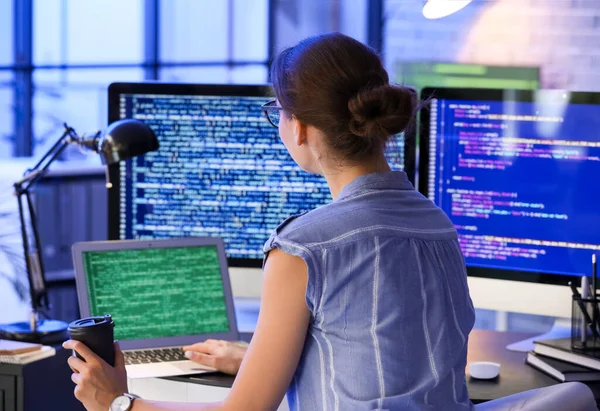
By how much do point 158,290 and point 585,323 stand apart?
0.87m

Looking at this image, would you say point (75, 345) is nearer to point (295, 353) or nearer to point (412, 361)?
point (295, 353)

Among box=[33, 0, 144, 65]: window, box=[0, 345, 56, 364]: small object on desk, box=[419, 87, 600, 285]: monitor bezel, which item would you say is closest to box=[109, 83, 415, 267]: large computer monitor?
box=[419, 87, 600, 285]: monitor bezel

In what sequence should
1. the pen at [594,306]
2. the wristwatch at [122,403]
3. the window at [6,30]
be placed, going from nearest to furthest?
the wristwatch at [122,403]
the pen at [594,306]
the window at [6,30]

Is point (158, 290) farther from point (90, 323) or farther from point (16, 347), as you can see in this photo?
point (90, 323)

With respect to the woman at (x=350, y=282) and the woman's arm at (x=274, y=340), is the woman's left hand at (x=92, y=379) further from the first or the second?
the woman's arm at (x=274, y=340)

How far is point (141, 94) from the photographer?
6.93ft

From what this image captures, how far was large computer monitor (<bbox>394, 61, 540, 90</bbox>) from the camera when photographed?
3.28 metres

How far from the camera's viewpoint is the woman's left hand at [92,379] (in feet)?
4.29

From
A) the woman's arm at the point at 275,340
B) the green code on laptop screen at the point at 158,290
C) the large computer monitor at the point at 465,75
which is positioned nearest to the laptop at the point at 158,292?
the green code on laptop screen at the point at 158,290

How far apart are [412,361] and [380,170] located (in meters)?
0.28

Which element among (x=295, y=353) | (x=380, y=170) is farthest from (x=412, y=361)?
(x=380, y=170)

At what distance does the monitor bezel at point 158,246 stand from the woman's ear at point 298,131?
2.24ft

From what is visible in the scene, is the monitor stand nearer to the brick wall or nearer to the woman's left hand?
the woman's left hand

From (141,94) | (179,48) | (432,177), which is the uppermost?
(179,48)
